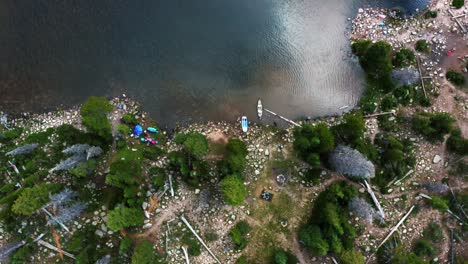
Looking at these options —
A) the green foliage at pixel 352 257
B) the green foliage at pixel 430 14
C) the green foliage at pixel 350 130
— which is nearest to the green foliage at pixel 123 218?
the green foliage at pixel 352 257

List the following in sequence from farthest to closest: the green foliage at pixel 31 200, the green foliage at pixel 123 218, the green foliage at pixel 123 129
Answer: the green foliage at pixel 123 129 < the green foliage at pixel 123 218 < the green foliage at pixel 31 200

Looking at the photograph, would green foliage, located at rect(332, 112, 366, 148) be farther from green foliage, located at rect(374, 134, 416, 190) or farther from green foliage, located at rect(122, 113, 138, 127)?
green foliage, located at rect(122, 113, 138, 127)

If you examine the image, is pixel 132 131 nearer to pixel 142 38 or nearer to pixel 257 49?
pixel 142 38

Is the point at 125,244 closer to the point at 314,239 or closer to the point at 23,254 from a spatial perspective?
the point at 23,254

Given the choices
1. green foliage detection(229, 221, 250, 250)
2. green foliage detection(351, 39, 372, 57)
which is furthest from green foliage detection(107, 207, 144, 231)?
green foliage detection(351, 39, 372, 57)

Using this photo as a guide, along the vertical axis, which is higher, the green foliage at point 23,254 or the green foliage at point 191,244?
the green foliage at point 23,254

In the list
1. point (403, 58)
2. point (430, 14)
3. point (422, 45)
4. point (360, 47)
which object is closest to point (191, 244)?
point (360, 47)

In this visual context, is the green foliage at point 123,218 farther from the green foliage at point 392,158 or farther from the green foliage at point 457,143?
the green foliage at point 457,143
